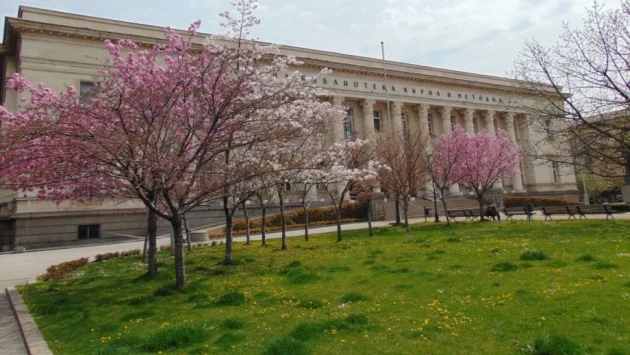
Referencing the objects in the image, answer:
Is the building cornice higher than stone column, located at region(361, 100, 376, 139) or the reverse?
higher

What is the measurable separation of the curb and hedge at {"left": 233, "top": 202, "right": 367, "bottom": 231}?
22914 millimetres

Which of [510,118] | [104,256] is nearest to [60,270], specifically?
[104,256]

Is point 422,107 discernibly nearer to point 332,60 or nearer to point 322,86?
point 332,60

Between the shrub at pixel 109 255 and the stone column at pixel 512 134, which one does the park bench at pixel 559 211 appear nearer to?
the shrub at pixel 109 255

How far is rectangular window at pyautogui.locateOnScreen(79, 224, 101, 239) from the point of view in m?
32.9

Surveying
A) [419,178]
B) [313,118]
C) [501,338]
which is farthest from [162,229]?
[501,338]

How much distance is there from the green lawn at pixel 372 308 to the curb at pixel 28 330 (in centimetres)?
16

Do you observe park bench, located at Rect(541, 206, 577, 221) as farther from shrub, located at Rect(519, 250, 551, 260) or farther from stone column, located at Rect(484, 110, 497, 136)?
stone column, located at Rect(484, 110, 497, 136)

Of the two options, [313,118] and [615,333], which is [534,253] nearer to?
[615,333]

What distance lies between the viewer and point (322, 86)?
45594 mm

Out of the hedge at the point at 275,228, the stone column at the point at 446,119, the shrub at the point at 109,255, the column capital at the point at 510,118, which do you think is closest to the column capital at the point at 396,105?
the stone column at the point at 446,119

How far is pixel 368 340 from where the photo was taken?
223 inches

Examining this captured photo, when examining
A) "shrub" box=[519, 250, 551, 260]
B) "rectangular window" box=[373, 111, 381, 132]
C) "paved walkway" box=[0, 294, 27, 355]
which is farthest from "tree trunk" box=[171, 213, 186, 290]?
"rectangular window" box=[373, 111, 381, 132]

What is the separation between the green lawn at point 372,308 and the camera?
17.8 feet
